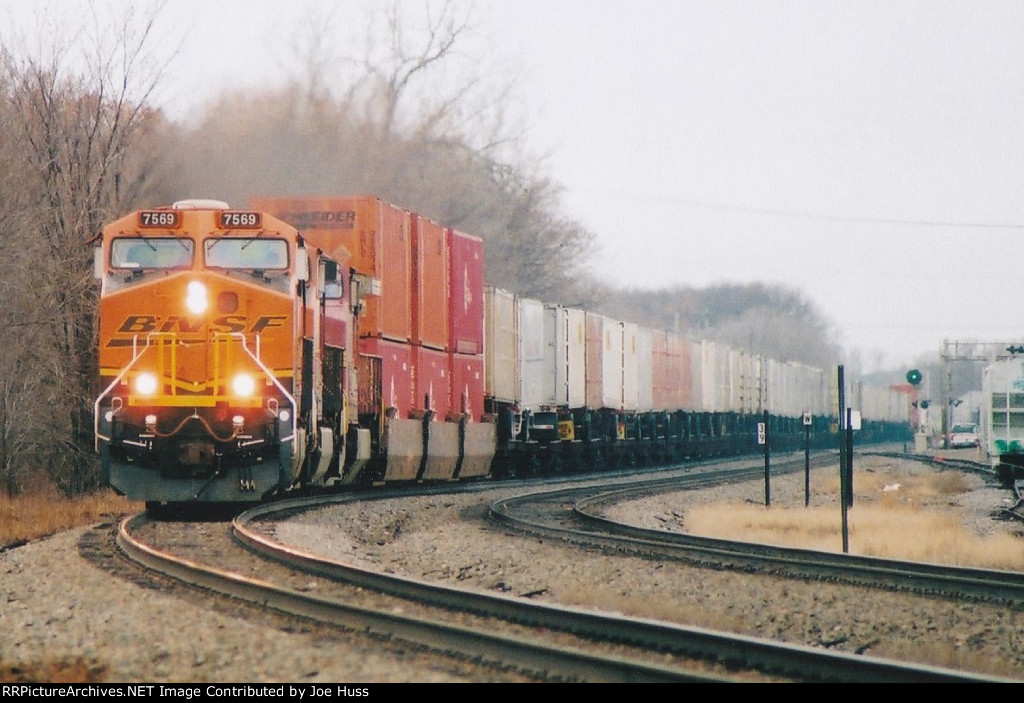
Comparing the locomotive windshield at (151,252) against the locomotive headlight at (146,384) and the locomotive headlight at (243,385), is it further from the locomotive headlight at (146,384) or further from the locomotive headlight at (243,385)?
the locomotive headlight at (243,385)

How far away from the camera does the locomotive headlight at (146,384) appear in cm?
1343

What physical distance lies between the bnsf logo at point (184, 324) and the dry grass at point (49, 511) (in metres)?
2.40

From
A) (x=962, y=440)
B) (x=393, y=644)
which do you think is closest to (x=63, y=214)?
(x=393, y=644)

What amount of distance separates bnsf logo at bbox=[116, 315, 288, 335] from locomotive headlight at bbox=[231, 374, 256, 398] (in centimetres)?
49

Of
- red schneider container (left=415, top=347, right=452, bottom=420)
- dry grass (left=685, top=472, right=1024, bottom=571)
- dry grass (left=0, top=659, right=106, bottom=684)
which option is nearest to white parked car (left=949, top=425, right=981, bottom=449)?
dry grass (left=685, top=472, right=1024, bottom=571)

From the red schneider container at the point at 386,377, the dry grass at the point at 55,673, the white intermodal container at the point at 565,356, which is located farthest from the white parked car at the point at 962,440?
the dry grass at the point at 55,673

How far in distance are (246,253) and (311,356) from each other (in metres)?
1.32

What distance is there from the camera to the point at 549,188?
48594mm

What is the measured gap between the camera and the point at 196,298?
535 inches

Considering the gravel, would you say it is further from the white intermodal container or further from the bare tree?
the white intermodal container

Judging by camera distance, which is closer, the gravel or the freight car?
the gravel

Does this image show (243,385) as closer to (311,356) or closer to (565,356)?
(311,356)

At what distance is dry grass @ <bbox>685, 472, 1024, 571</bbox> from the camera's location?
1356cm

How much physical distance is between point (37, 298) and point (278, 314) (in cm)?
698
